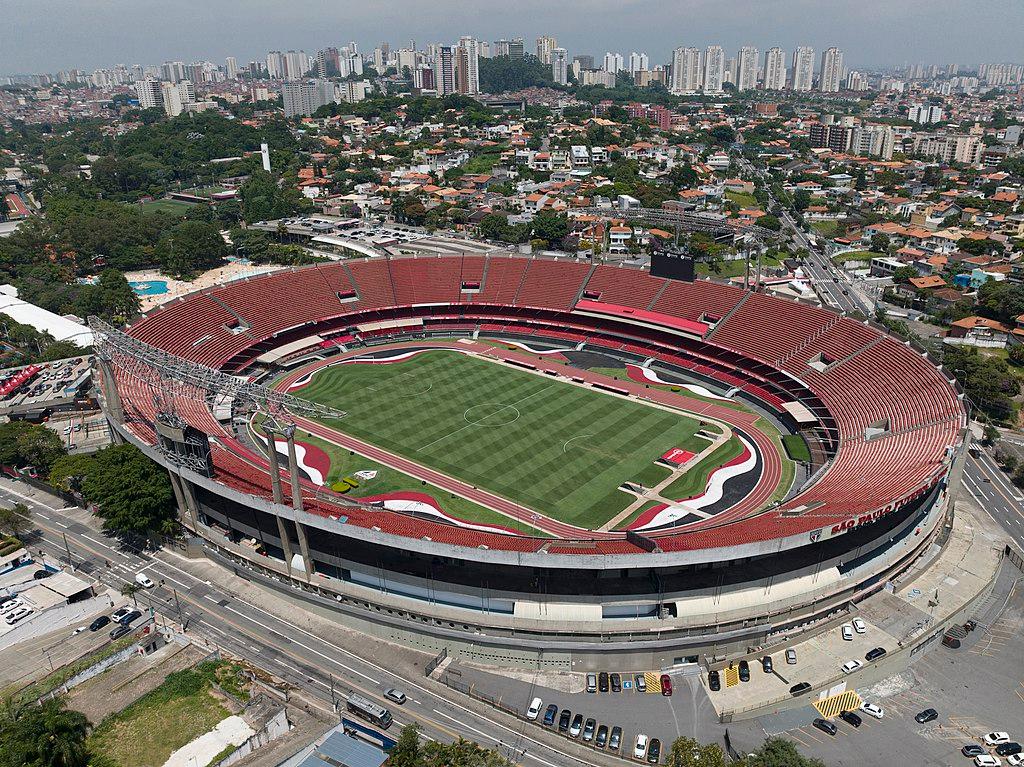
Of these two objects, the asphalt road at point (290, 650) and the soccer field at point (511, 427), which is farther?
the soccer field at point (511, 427)

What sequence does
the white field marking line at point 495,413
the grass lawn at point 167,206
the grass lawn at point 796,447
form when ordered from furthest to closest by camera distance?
the grass lawn at point 167,206 → the white field marking line at point 495,413 → the grass lawn at point 796,447

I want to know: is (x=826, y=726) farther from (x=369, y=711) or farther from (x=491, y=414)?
(x=491, y=414)

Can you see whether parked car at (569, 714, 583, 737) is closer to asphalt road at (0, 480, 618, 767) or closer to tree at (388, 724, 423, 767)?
asphalt road at (0, 480, 618, 767)

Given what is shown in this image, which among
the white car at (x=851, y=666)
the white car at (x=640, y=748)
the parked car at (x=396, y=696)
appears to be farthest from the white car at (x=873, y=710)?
the parked car at (x=396, y=696)

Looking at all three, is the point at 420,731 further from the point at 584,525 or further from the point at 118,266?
the point at 118,266

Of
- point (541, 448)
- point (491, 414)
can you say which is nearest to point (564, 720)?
point (541, 448)

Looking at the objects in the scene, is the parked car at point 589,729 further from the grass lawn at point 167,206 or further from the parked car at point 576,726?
the grass lawn at point 167,206

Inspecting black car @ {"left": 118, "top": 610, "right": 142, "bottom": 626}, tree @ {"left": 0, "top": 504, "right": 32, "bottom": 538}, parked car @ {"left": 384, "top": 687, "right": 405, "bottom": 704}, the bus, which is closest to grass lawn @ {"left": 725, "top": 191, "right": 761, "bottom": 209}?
parked car @ {"left": 384, "top": 687, "right": 405, "bottom": 704}
